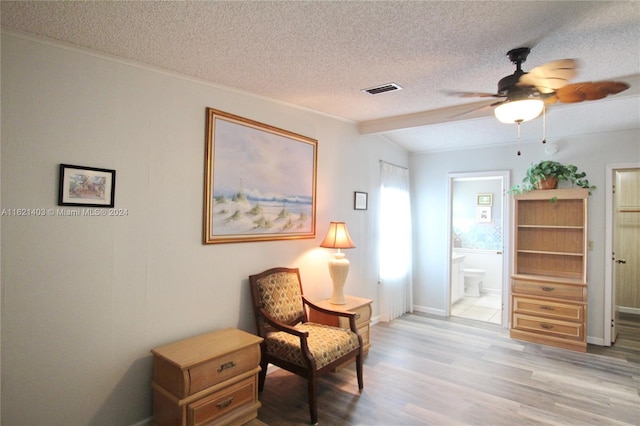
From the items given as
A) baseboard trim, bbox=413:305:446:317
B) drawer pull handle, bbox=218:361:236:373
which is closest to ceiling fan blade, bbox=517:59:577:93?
drawer pull handle, bbox=218:361:236:373

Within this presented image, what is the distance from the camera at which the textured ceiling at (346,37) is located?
1730 mm

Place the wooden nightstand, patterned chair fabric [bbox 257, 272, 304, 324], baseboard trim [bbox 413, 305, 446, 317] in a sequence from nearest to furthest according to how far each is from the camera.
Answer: patterned chair fabric [bbox 257, 272, 304, 324], the wooden nightstand, baseboard trim [bbox 413, 305, 446, 317]

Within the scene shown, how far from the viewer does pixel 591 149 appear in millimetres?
4051

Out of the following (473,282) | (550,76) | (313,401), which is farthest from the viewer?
(473,282)

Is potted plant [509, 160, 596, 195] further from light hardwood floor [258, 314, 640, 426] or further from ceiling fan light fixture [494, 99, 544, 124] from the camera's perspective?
ceiling fan light fixture [494, 99, 544, 124]

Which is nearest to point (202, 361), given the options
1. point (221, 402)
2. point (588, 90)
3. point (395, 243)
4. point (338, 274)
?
point (221, 402)

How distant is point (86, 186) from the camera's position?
212 cm

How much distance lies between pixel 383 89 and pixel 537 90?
1171 millimetres

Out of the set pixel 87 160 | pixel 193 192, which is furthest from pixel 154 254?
pixel 87 160

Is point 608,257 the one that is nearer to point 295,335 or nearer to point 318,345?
point 318,345

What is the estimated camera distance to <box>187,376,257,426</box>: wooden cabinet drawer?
2.15 meters

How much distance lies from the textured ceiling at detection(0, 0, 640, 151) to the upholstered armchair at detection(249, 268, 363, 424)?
1.70m

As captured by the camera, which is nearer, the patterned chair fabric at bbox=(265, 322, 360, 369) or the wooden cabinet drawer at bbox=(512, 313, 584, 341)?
the patterned chair fabric at bbox=(265, 322, 360, 369)

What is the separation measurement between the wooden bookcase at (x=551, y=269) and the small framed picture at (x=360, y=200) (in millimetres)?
1821
